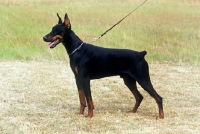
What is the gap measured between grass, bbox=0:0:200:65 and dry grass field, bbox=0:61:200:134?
1407 mm

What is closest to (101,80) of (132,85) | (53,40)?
(132,85)

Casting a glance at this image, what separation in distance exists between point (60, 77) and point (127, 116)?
10.8 ft

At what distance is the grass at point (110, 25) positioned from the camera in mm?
12945

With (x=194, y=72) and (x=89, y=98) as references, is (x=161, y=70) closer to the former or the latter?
(x=194, y=72)

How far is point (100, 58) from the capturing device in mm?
6969

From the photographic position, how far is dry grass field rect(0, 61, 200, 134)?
655cm

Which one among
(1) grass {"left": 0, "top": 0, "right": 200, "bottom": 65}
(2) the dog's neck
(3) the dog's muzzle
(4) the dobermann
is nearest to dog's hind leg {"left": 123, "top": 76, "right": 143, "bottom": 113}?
(4) the dobermann

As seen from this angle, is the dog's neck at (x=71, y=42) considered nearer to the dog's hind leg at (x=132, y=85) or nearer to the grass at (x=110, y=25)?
the dog's hind leg at (x=132, y=85)

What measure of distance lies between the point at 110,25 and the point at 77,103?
29.1ft

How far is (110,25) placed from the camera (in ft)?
54.7

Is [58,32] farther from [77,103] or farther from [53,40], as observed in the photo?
[77,103]

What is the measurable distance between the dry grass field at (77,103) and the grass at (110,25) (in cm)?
141

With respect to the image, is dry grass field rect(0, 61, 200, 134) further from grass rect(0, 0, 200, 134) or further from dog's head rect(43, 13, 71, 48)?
Result: dog's head rect(43, 13, 71, 48)

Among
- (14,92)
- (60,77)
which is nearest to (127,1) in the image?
(60,77)
